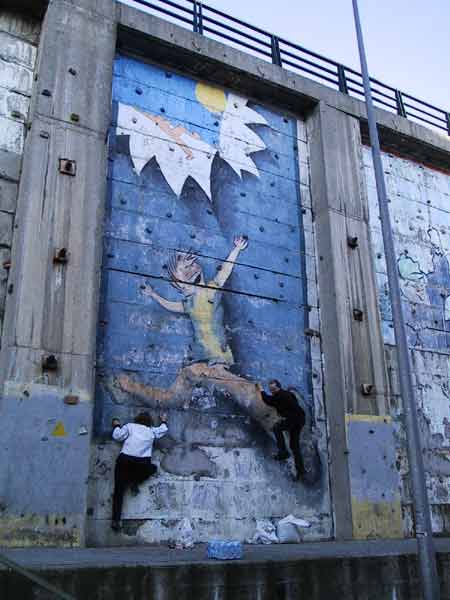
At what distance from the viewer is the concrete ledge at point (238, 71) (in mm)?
11484

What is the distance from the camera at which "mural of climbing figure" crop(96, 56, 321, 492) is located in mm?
9758

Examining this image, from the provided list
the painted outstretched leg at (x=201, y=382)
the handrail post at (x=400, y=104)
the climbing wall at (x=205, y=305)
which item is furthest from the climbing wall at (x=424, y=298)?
the painted outstretched leg at (x=201, y=382)

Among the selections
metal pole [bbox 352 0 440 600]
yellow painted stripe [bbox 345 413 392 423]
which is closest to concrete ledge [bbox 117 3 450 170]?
metal pole [bbox 352 0 440 600]

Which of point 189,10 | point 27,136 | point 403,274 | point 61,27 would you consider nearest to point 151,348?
point 27,136

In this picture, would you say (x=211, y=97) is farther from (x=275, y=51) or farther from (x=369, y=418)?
(x=369, y=418)

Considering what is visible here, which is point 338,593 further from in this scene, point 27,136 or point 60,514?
point 27,136

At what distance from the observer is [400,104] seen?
15609mm

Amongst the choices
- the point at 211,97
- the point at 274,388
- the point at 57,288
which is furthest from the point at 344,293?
the point at 57,288

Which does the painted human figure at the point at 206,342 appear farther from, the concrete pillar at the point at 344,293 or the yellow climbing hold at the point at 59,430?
the yellow climbing hold at the point at 59,430

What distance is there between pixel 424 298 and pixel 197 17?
780 cm

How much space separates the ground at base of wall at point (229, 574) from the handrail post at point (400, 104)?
1109cm

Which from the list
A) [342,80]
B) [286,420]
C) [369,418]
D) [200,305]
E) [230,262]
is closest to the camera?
[286,420]

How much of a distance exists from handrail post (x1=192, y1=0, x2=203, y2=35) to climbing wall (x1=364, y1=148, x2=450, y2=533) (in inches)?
183

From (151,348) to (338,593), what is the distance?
4593 millimetres
